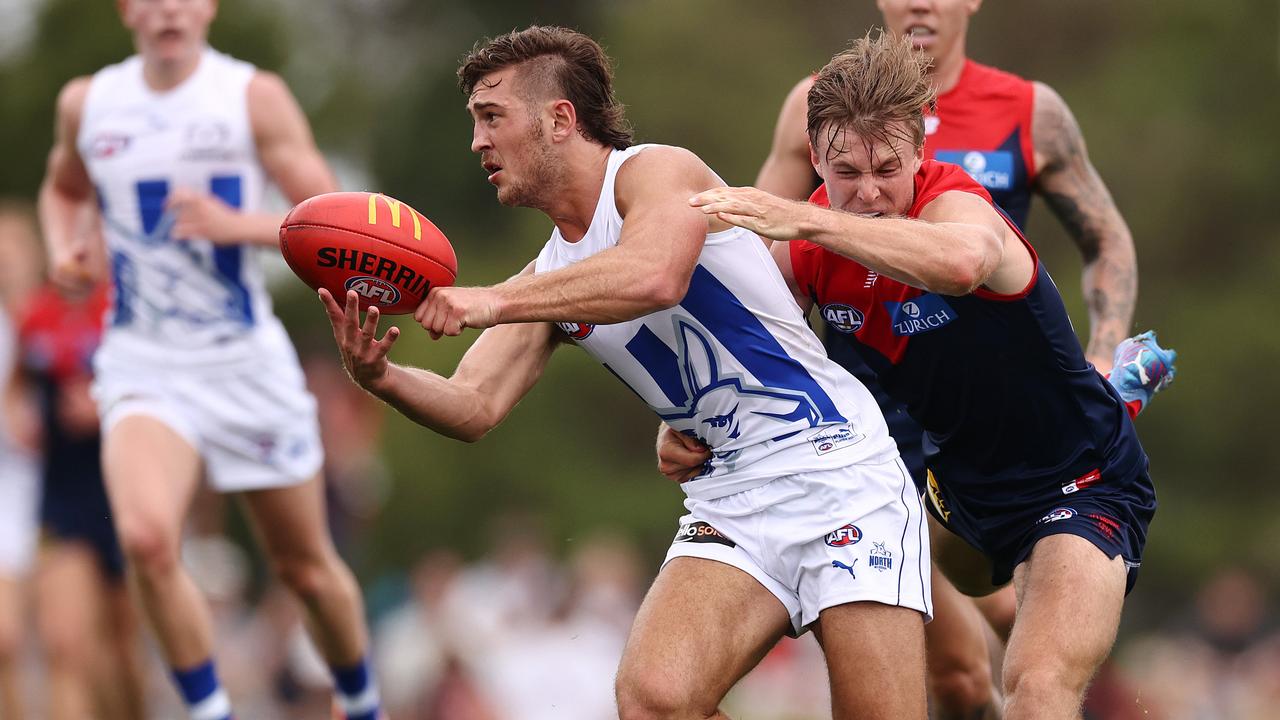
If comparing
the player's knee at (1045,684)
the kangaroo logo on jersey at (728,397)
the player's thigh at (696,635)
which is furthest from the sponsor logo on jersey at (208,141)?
the player's knee at (1045,684)

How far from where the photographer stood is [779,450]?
18.9 feet

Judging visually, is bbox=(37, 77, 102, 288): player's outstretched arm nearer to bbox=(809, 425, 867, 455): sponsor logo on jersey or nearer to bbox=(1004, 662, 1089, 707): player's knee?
bbox=(809, 425, 867, 455): sponsor logo on jersey

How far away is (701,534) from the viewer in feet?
19.1

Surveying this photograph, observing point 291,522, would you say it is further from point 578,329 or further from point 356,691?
point 578,329

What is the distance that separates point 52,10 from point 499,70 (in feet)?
78.7

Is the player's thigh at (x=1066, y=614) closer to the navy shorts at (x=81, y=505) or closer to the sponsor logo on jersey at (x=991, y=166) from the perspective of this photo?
the sponsor logo on jersey at (x=991, y=166)

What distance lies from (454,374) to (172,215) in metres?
2.44

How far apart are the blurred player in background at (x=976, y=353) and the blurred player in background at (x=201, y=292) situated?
2.73m

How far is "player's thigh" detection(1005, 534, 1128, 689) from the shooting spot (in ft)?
18.0

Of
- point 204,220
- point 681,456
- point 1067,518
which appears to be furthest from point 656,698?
point 204,220

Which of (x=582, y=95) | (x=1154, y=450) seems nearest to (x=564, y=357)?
(x=1154, y=450)

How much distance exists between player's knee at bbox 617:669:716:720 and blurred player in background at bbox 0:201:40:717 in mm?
4437

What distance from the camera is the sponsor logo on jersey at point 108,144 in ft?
25.8

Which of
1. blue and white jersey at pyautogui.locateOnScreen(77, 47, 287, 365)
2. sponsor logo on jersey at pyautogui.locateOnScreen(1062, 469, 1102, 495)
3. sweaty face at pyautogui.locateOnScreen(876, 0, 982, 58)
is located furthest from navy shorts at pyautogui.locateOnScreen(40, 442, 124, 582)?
sponsor logo on jersey at pyautogui.locateOnScreen(1062, 469, 1102, 495)
